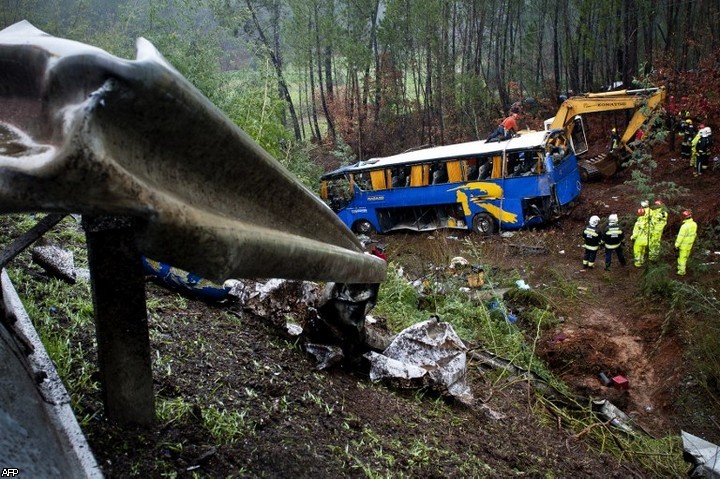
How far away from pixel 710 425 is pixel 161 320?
5.74 metres

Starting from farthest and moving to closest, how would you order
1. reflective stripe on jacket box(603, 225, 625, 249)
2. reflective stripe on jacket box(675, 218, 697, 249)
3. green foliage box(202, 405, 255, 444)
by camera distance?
reflective stripe on jacket box(603, 225, 625, 249), reflective stripe on jacket box(675, 218, 697, 249), green foliage box(202, 405, 255, 444)

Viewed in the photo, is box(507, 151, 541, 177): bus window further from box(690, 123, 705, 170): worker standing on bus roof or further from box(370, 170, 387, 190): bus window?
box(690, 123, 705, 170): worker standing on bus roof

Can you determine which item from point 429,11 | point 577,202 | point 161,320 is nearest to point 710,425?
point 161,320

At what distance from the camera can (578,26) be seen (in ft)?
71.5

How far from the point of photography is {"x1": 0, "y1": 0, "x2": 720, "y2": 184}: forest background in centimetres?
1802

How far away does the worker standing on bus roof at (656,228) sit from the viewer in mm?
9719

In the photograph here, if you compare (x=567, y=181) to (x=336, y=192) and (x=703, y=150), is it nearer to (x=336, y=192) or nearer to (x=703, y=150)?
(x=703, y=150)

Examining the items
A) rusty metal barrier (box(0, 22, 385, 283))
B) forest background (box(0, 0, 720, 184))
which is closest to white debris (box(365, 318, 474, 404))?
rusty metal barrier (box(0, 22, 385, 283))

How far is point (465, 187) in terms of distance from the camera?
13016mm

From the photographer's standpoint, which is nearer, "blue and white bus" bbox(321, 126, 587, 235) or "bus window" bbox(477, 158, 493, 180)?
"blue and white bus" bbox(321, 126, 587, 235)

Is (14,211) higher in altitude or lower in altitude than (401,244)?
higher

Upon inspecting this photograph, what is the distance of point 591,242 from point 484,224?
3.09 m

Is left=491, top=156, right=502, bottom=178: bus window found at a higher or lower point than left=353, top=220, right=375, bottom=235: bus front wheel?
higher

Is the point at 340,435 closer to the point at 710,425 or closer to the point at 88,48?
the point at 88,48
